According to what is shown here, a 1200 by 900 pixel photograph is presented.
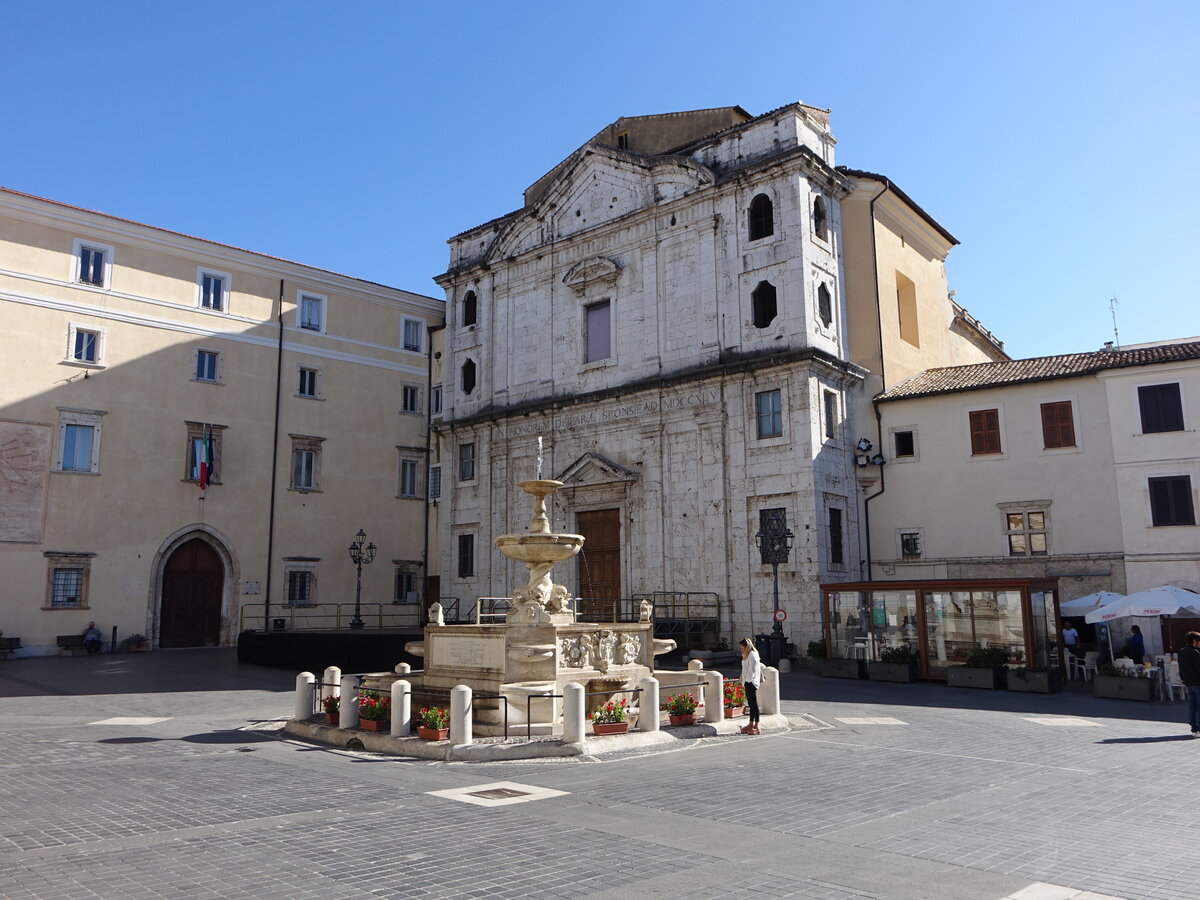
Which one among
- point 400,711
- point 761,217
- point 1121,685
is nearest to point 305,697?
point 400,711

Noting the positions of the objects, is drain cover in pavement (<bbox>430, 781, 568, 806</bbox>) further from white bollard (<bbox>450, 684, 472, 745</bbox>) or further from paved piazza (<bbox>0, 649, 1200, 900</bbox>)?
white bollard (<bbox>450, 684, 472, 745</bbox>)

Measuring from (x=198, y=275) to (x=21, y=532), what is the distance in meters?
11.6

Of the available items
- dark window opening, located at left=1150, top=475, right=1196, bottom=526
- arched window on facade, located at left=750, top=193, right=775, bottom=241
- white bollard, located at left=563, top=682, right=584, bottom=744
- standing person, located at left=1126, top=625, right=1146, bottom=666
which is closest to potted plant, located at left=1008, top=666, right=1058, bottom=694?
standing person, located at left=1126, top=625, right=1146, bottom=666

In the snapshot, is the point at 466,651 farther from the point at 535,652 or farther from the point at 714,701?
the point at 714,701

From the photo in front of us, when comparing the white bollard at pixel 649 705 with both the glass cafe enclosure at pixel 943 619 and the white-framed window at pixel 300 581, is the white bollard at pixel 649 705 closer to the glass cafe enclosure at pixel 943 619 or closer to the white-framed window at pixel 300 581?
the glass cafe enclosure at pixel 943 619

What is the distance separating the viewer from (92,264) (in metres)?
33.7

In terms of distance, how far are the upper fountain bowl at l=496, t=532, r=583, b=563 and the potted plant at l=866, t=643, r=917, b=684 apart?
431 inches

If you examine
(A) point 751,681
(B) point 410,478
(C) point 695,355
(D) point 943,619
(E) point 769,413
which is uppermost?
(C) point 695,355

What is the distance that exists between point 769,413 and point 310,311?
21149 millimetres

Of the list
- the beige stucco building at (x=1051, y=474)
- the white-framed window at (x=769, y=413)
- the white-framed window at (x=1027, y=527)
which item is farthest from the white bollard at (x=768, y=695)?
the white-framed window at (x=1027, y=527)

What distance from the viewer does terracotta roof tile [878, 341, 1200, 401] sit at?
86.7 ft

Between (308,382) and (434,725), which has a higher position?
(308,382)

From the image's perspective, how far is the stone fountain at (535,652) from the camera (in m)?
15.0

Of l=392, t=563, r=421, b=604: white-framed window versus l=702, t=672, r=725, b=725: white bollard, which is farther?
l=392, t=563, r=421, b=604: white-framed window
